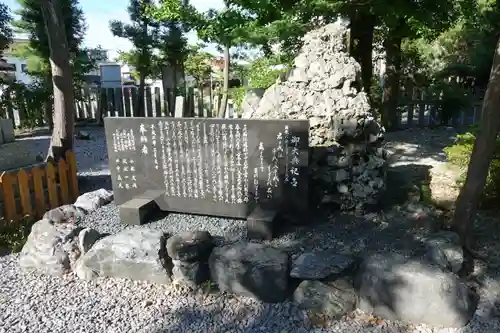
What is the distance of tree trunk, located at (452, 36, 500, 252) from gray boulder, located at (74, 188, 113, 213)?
3.84 meters

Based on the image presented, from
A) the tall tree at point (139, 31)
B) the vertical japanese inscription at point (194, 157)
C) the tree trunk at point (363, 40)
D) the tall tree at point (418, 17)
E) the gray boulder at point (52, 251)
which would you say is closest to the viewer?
the gray boulder at point (52, 251)

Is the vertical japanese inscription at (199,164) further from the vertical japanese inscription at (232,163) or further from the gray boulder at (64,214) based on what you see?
the gray boulder at (64,214)

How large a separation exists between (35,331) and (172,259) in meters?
1.09

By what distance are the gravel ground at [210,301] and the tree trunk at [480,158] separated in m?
0.35

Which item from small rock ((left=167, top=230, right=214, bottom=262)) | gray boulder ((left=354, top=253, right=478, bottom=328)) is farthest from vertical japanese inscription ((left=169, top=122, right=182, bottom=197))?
gray boulder ((left=354, top=253, right=478, bottom=328))

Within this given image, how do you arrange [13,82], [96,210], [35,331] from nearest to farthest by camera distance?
[35,331] → [96,210] → [13,82]

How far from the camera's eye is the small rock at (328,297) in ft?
9.09

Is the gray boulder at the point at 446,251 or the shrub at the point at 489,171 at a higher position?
the shrub at the point at 489,171

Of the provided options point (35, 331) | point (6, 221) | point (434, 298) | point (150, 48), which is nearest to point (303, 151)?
point (434, 298)

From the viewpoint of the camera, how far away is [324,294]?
281 cm

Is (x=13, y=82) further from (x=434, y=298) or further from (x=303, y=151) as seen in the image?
(x=434, y=298)

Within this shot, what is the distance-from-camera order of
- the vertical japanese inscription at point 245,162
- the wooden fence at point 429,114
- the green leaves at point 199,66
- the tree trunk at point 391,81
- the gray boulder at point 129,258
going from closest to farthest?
the gray boulder at point 129,258 < the vertical japanese inscription at point 245,162 < the tree trunk at point 391,81 < the wooden fence at point 429,114 < the green leaves at point 199,66

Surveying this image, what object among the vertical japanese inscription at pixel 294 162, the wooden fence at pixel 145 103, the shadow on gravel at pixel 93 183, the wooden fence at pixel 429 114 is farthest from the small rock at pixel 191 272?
the wooden fence at pixel 145 103

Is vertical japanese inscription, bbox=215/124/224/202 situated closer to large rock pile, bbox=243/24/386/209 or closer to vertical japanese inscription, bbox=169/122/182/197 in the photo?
vertical japanese inscription, bbox=169/122/182/197
